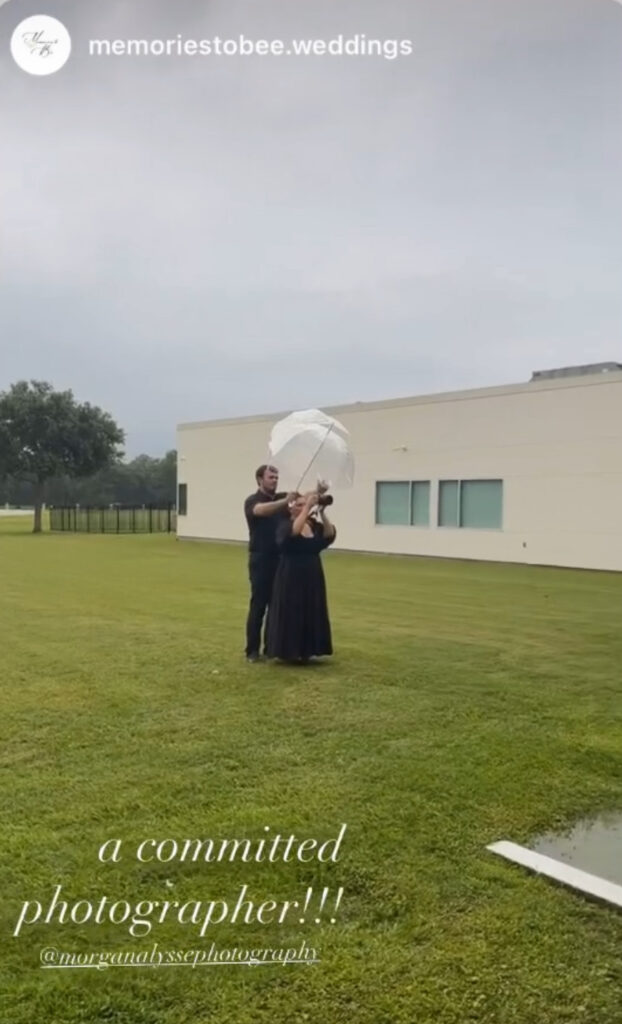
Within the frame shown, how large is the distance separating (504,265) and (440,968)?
253 centimetres

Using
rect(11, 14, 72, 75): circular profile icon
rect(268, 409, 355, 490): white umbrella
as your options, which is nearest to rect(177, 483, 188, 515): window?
rect(268, 409, 355, 490): white umbrella

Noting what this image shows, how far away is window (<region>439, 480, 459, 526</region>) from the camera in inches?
651

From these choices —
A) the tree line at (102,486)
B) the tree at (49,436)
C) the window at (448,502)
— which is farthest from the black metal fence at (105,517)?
the window at (448,502)

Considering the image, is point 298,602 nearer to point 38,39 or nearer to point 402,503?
point 38,39

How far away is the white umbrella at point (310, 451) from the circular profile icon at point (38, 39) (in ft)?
9.31

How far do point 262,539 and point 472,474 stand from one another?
11227 millimetres

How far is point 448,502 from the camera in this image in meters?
16.7

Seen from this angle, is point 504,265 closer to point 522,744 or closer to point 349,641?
point 522,744

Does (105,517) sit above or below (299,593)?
above

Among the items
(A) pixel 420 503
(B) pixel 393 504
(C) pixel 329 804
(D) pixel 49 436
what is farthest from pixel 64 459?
(B) pixel 393 504

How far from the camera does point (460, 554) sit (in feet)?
53.5

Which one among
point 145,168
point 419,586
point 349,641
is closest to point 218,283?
point 145,168

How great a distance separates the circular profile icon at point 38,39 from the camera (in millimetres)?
2260

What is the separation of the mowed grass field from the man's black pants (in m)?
0.24
